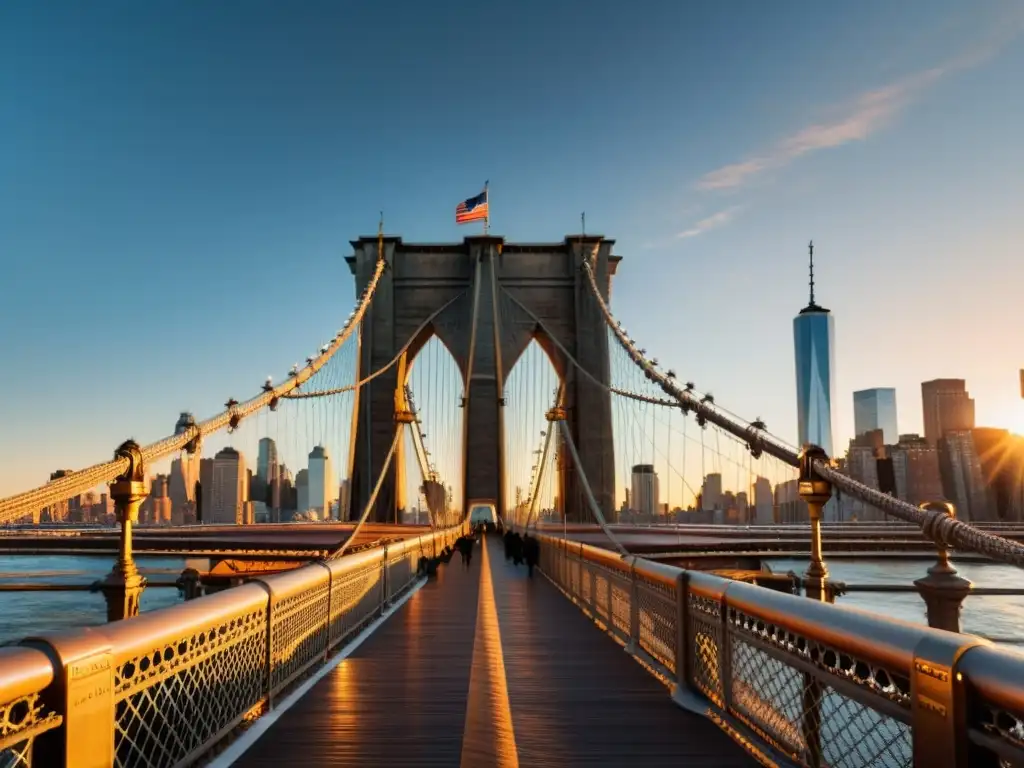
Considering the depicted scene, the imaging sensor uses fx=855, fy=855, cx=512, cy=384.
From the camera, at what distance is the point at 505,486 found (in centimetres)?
4794

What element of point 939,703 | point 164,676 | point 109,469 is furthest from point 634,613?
point 109,469

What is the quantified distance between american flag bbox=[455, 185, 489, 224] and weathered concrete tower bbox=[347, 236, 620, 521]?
1.38 metres

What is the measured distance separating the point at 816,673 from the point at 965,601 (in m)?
50.3

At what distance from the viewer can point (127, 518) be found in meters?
9.16

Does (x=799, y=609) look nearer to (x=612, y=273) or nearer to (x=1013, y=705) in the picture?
(x=1013, y=705)

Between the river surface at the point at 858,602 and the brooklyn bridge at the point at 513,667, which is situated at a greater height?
the brooklyn bridge at the point at 513,667

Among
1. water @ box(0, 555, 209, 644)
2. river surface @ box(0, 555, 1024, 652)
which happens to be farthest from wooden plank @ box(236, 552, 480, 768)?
water @ box(0, 555, 209, 644)

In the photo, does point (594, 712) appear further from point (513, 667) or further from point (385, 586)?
point (385, 586)

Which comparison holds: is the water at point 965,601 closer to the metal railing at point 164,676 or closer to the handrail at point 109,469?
the handrail at point 109,469

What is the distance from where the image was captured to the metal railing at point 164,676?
2592 millimetres

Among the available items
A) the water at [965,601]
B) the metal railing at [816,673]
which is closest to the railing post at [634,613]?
the metal railing at [816,673]

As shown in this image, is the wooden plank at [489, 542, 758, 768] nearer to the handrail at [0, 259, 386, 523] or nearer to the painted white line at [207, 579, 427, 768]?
the painted white line at [207, 579, 427, 768]

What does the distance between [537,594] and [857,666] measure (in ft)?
35.3

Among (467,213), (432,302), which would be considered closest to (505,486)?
(432,302)
